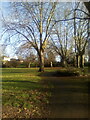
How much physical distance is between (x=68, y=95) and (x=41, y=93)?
41 centimetres

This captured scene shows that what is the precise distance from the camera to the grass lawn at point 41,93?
6.61ft

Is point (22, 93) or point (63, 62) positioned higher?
point (63, 62)

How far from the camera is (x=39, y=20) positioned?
2.14 m

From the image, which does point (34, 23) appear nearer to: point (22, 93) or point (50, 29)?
point (50, 29)

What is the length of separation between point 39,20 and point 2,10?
20.1 inches

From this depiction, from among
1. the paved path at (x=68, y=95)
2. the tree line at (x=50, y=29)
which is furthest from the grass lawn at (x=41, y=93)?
the tree line at (x=50, y=29)

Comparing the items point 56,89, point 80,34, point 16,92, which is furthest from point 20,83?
point 80,34

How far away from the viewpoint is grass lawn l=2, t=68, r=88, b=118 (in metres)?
2.02

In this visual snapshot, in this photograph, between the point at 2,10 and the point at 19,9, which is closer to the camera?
the point at 2,10

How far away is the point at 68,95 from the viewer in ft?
7.46

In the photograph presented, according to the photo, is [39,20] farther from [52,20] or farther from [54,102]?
[54,102]

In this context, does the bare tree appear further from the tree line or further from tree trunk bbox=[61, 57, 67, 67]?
tree trunk bbox=[61, 57, 67, 67]

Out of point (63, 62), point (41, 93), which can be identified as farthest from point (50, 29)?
point (41, 93)

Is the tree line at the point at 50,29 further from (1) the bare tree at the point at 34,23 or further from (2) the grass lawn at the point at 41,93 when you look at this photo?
(2) the grass lawn at the point at 41,93
